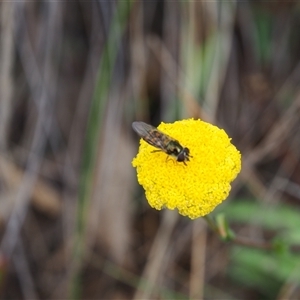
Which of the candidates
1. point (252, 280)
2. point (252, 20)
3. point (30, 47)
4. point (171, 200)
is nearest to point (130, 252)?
point (252, 280)

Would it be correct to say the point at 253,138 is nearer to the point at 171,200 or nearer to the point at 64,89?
the point at 64,89

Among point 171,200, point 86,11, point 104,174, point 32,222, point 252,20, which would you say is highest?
point 252,20

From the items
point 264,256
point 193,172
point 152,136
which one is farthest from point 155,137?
point 264,256

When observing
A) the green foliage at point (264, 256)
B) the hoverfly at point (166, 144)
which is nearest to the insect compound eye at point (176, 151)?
the hoverfly at point (166, 144)

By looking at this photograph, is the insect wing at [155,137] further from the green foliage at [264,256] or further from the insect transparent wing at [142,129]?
the green foliage at [264,256]

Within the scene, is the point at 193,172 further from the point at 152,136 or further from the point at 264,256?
the point at 264,256

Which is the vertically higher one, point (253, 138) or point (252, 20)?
point (252, 20)
